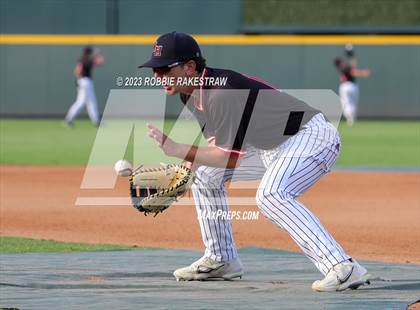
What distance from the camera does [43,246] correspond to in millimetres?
9734

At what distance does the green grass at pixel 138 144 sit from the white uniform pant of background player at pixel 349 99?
1.30 ft

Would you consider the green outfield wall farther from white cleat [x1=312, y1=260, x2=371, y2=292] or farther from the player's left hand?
the player's left hand

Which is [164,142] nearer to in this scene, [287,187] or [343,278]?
[287,187]

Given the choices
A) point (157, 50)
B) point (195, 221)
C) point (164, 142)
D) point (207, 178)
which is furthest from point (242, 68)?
point (164, 142)

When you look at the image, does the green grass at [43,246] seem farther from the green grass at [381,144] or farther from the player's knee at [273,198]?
the green grass at [381,144]

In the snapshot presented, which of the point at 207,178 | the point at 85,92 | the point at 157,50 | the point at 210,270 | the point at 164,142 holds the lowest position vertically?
the point at 85,92

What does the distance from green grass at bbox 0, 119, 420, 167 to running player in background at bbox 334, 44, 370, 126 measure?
0.48 meters

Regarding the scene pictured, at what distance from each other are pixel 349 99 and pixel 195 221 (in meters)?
18.5

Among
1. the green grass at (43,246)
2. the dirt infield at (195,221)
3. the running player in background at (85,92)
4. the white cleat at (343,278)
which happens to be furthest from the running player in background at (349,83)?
the white cleat at (343,278)

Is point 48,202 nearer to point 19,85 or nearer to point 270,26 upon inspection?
point 19,85

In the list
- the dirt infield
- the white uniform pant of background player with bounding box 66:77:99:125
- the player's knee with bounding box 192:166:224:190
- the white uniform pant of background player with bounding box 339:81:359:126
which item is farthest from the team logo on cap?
the white uniform pant of background player with bounding box 339:81:359:126

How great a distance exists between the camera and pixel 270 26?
3447cm

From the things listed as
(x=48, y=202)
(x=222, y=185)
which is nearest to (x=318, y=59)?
(x=48, y=202)

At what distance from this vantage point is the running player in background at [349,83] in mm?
29703
